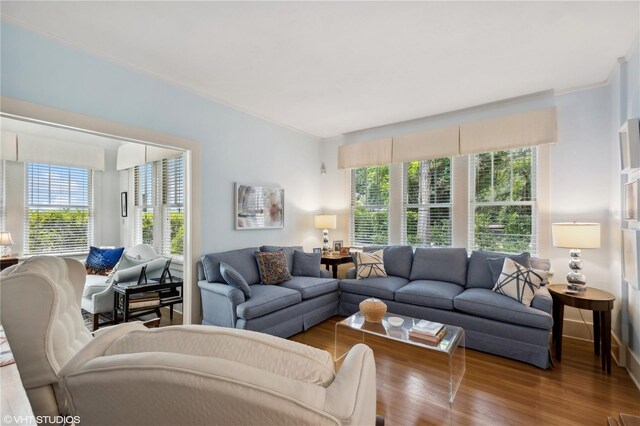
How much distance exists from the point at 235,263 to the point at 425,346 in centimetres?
226

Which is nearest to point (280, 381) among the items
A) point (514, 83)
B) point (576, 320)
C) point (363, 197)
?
point (514, 83)

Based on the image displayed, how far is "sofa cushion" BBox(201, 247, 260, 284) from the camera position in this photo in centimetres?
324

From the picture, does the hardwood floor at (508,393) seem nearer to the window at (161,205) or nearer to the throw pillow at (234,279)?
the throw pillow at (234,279)

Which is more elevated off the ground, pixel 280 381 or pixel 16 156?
pixel 16 156

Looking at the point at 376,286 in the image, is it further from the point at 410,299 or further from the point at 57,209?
the point at 57,209

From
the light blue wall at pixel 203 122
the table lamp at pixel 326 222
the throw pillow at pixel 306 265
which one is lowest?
the throw pillow at pixel 306 265

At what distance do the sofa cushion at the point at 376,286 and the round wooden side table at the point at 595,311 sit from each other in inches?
59.7

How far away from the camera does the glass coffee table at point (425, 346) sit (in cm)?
218

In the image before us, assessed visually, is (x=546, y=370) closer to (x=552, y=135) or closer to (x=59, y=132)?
(x=552, y=135)

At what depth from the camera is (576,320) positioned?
3205 millimetres

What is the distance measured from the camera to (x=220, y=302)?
3059 mm

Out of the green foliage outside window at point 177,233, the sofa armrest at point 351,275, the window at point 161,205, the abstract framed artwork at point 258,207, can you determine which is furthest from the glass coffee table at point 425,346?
the window at point 161,205

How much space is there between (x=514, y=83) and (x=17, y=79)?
4509mm

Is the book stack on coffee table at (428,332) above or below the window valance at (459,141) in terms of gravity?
below
